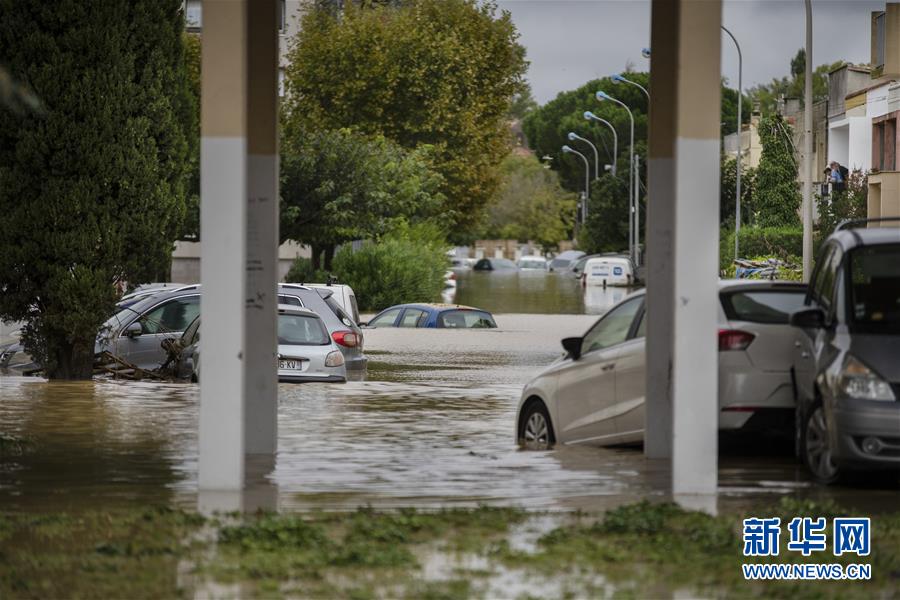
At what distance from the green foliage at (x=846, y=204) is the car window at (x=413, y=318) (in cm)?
1357

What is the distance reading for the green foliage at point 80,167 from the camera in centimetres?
1959

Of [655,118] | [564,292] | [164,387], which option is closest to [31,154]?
[164,387]

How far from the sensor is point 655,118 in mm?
13281

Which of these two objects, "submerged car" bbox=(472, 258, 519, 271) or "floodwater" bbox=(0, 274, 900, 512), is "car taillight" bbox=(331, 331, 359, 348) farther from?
"submerged car" bbox=(472, 258, 519, 271)

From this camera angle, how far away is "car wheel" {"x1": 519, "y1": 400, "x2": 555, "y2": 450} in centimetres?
1404

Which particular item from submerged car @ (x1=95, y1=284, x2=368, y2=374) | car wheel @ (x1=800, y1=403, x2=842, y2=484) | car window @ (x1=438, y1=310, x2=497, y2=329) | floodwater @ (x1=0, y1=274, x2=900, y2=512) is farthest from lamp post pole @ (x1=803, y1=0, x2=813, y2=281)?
car wheel @ (x1=800, y1=403, x2=842, y2=484)

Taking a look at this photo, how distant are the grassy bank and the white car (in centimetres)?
248

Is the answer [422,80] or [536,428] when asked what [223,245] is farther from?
[422,80]

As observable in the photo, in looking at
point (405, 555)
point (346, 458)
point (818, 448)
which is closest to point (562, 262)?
point (346, 458)

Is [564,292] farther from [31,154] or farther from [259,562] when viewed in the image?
[259,562]

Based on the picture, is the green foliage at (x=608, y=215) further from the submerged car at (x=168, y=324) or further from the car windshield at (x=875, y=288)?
the car windshield at (x=875, y=288)

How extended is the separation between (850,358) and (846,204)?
1585 inches

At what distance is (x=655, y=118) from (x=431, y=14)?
4941cm

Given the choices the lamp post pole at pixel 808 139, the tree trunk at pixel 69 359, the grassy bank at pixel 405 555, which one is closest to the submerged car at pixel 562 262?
the lamp post pole at pixel 808 139
